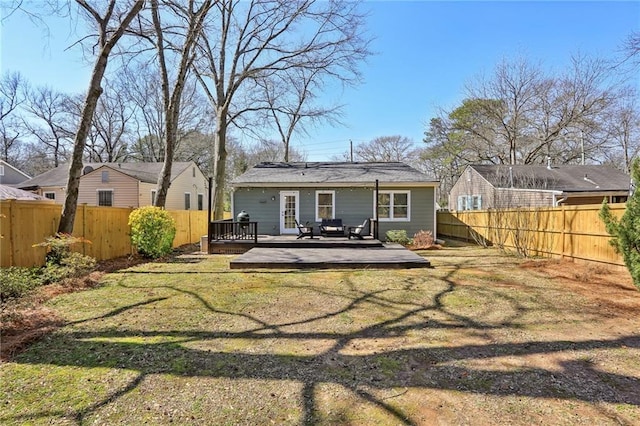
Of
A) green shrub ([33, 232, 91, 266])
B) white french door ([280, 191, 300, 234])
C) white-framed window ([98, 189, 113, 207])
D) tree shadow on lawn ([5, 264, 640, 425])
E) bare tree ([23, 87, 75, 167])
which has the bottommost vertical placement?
tree shadow on lawn ([5, 264, 640, 425])

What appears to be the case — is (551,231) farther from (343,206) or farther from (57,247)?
(57,247)

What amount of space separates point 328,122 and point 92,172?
1531cm

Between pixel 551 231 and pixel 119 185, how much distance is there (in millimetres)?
22445

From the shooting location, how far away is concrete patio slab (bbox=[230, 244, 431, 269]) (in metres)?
8.20

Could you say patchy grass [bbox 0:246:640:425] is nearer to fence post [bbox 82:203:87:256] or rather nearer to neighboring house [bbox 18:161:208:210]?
fence post [bbox 82:203:87:256]

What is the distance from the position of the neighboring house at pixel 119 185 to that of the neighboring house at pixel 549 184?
19.6 m

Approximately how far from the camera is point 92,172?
21328 millimetres

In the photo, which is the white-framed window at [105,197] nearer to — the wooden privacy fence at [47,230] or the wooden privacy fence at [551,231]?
the wooden privacy fence at [47,230]

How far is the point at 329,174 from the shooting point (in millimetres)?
14844

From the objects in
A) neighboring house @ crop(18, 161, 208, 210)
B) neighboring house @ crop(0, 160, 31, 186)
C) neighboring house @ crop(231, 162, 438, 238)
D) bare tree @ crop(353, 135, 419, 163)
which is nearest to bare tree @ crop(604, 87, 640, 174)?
bare tree @ crop(353, 135, 419, 163)

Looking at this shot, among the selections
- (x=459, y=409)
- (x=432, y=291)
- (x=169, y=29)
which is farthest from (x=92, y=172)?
(x=459, y=409)

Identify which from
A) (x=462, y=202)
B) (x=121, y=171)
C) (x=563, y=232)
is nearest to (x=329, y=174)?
(x=563, y=232)

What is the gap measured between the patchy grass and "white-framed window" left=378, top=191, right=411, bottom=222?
7823 mm

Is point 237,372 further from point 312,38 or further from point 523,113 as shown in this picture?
point 523,113
